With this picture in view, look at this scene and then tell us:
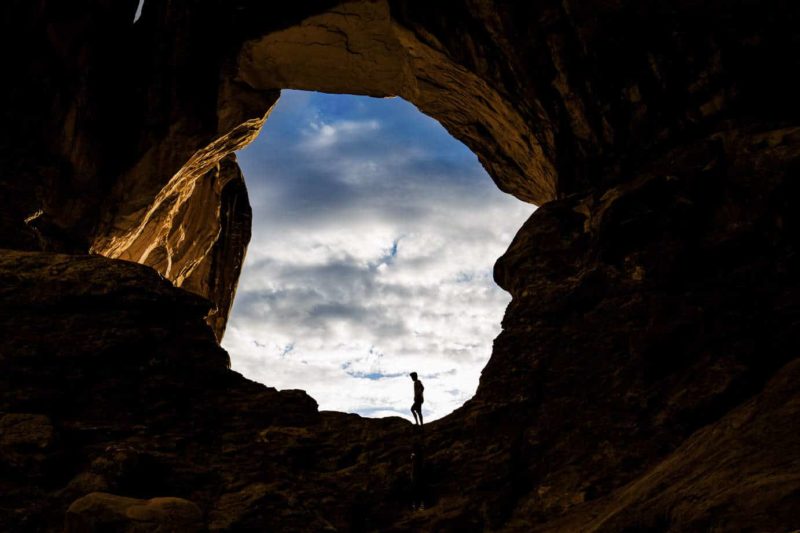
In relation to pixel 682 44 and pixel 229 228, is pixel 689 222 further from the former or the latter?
pixel 229 228

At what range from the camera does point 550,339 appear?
13172 millimetres

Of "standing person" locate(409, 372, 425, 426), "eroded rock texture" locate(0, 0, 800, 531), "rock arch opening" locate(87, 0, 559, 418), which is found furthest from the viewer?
"rock arch opening" locate(87, 0, 559, 418)

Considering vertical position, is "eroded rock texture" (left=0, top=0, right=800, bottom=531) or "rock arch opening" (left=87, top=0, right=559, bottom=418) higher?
"rock arch opening" (left=87, top=0, right=559, bottom=418)

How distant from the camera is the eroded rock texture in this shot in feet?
31.7

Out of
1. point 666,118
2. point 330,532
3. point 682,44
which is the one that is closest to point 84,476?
point 330,532

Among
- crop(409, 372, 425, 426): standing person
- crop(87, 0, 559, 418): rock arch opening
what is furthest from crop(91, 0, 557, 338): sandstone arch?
crop(409, 372, 425, 426): standing person

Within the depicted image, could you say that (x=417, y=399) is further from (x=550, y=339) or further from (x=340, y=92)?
(x=340, y=92)

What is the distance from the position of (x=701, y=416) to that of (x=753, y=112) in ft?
23.8

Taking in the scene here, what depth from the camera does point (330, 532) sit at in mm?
11516

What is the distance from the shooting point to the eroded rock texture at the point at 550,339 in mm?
9648

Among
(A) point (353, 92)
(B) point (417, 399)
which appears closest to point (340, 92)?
(A) point (353, 92)

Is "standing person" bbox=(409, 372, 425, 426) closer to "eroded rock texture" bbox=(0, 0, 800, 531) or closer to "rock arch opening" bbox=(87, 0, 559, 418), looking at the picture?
"eroded rock texture" bbox=(0, 0, 800, 531)

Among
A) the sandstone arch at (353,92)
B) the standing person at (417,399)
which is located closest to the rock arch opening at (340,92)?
the sandstone arch at (353,92)

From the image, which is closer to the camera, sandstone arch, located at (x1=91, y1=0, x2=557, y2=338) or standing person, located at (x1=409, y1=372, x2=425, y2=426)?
standing person, located at (x1=409, y1=372, x2=425, y2=426)
